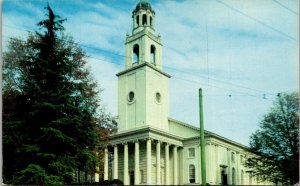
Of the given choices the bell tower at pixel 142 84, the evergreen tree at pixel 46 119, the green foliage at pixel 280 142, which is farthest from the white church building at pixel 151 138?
the evergreen tree at pixel 46 119

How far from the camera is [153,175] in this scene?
32.0 metres

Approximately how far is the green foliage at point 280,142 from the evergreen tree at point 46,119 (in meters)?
8.75

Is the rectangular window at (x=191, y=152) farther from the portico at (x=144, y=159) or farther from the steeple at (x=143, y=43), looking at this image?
the steeple at (x=143, y=43)

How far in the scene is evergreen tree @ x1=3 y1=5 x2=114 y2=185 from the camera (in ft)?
50.1

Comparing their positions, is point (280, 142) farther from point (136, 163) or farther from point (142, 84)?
point (142, 84)

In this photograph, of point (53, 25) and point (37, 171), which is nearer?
point (37, 171)

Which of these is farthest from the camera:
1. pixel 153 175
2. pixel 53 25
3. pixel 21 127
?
pixel 153 175

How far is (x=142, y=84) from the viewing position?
33.0m

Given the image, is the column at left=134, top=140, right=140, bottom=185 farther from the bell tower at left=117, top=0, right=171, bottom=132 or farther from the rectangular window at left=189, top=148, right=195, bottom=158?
the rectangular window at left=189, top=148, right=195, bottom=158

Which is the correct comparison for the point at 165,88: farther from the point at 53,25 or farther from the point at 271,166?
the point at 53,25

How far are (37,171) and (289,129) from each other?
11.1 meters

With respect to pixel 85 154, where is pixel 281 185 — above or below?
below

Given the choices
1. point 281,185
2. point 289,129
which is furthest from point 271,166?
point 289,129

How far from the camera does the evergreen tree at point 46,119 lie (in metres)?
15.3
